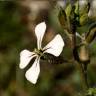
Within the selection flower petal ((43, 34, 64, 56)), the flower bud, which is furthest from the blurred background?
flower petal ((43, 34, 64, 56))

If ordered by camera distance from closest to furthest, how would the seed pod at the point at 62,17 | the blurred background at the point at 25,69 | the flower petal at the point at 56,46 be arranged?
the flower petal at the point at 56,46
the seed pod at the point at 62,17
the blurred background at the point at 25,69

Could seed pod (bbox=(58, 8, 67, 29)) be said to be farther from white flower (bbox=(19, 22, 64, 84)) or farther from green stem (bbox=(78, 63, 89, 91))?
green stem (bbox=(78, 63, 89, 91))

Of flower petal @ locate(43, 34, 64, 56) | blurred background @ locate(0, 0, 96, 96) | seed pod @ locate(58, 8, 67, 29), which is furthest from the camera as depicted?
blurred background @ locate(0, 0, 96, 96)

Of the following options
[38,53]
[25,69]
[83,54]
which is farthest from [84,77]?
[25,69]

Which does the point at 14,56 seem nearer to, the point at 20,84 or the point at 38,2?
the point at 20,84

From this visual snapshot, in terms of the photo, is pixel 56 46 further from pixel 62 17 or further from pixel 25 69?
pixel 25 69

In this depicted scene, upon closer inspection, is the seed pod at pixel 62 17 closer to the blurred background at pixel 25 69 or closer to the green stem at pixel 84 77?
the green stem at pixel 84 77

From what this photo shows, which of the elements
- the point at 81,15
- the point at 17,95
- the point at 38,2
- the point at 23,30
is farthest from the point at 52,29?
the point at 81,15

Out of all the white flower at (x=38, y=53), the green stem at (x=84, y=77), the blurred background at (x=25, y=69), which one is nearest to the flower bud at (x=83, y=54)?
the green stem at (x=84, y=77)
